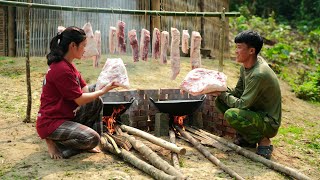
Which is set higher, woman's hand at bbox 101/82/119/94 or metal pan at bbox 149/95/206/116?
woman's hand at bbox 101/82/119/94

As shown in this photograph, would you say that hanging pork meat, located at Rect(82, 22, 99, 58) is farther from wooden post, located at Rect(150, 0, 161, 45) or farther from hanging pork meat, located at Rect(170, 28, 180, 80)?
wooden post, located at Rect(150, 0, 161, 45)

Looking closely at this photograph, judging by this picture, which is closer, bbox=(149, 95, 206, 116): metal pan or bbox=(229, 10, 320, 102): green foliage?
bbox=(149, 95, 206, 116): metal pan

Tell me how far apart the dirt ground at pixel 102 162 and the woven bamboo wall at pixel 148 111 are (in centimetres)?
82

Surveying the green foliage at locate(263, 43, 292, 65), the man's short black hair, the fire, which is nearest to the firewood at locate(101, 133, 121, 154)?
the fire

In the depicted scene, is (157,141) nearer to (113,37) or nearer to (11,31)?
(113,37)

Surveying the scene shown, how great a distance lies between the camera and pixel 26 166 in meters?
4.83

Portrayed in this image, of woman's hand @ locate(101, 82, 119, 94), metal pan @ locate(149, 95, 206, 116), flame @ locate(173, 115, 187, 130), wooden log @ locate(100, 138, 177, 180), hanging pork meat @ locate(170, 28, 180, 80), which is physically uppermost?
hanging pork meat @ locate(170, 28, 180, 80)

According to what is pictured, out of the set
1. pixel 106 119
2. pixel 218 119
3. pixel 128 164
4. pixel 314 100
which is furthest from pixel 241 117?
pixel 314 100

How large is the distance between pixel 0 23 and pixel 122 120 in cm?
744

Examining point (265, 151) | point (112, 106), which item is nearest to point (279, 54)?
point (265, 151)

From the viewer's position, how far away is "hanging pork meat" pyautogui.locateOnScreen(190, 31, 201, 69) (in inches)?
277

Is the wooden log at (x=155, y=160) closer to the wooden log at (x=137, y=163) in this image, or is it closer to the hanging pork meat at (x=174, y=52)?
the wooden log at (x=137, y=163)

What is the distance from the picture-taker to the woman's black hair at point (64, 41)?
5.06 metres

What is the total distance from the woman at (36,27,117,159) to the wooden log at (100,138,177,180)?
348 mm
